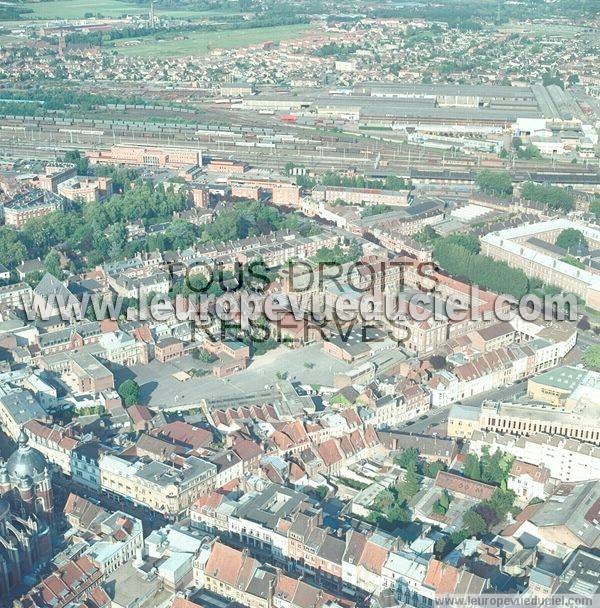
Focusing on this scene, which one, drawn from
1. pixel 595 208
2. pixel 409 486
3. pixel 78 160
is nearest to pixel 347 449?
pixel 409 486

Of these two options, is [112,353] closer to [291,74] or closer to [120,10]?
[291,74]

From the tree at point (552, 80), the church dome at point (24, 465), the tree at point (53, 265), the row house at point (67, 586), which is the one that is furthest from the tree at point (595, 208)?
the tree at point (552, 80)

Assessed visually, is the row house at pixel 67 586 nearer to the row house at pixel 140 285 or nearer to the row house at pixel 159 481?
the row house at pixel 159 481

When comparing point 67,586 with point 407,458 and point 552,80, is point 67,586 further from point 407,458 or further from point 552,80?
point 552,80

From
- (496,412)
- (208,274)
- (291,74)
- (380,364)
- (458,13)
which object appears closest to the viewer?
(496,412)

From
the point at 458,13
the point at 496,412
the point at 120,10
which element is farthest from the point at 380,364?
the point at 120,10
